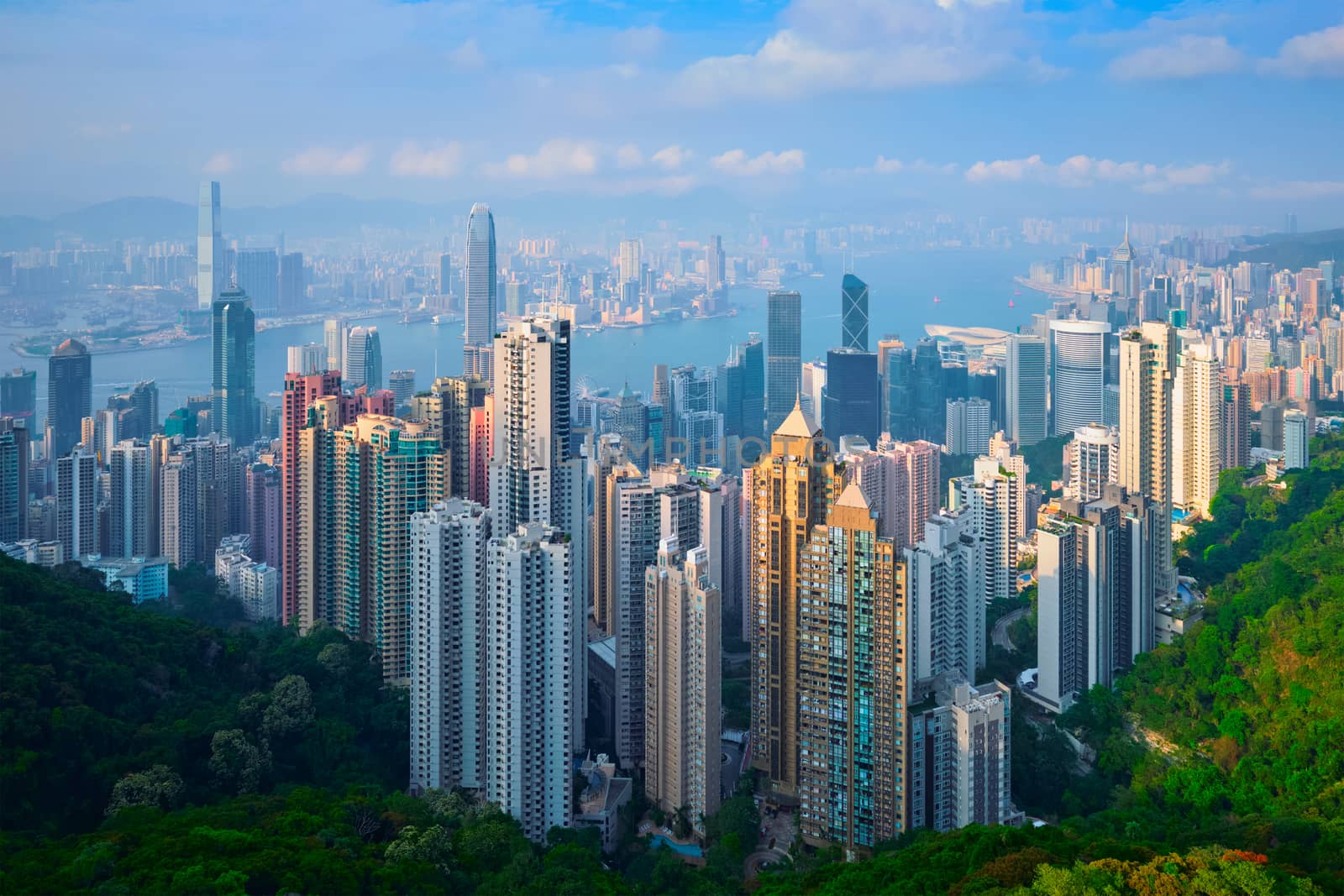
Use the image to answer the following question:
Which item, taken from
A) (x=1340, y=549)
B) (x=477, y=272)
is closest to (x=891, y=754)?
(x=1340, y=549)

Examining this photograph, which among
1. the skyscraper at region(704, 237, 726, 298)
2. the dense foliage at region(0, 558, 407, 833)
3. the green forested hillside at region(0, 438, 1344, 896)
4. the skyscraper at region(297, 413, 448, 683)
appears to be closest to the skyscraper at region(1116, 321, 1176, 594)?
the green forested hillside at region(0, 438, 1344, 896)

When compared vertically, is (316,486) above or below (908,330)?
below

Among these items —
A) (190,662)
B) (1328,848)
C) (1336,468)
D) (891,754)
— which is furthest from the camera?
(1336,468)

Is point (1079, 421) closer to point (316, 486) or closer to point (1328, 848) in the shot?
point (316, 486)

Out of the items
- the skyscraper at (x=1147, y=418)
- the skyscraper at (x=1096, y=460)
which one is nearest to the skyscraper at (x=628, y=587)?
the skyscraper at (x=1096, y=460)

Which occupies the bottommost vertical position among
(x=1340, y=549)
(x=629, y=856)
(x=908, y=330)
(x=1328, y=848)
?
(x=629, y=856)

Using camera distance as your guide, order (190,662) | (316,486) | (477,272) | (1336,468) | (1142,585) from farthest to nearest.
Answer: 1. (477,272)
2. (1336,468)
3. (316,486)
4. (1142,585)
5. (190,662)
